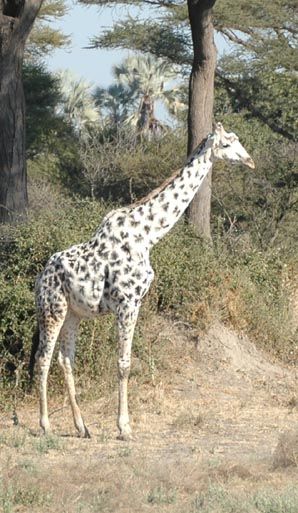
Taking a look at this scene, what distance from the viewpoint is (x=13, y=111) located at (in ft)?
54.0

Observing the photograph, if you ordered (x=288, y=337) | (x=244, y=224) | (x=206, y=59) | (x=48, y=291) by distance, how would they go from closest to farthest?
(x=48, y=291) < (x=288, y=337) < (x=206, y=59) < (x=244, y=224)

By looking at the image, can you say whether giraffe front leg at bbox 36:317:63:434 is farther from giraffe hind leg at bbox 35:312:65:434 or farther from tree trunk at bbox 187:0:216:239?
tree trunk at bbox 187:0:216:239

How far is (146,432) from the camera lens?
1152cm

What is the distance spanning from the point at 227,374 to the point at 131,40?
15.1 meters

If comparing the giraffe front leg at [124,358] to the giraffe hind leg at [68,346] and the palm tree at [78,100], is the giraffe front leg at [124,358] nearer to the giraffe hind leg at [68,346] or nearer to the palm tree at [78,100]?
the giraffe hind leg at [68,346]

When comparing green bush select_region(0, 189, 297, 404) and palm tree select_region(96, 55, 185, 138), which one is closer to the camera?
green bush select_region(0, 189, 297, 404)

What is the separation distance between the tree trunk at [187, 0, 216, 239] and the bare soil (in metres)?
3.44

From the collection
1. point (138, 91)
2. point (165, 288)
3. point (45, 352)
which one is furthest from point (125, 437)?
point (138, 91)

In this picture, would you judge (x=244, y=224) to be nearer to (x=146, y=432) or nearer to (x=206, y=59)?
(x=206, y=59)

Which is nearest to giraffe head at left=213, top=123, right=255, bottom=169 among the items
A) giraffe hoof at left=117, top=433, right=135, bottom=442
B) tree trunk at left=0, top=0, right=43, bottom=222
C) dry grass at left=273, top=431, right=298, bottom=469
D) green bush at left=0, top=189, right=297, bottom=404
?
green bush at left=0, top=189, right=297, bottom=404

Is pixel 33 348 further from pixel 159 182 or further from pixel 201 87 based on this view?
pixel 159 182

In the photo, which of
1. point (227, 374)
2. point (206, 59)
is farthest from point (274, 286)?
point (206, 59)

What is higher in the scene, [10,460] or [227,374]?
[10,460]

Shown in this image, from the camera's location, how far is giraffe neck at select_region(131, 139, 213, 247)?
1160cm
